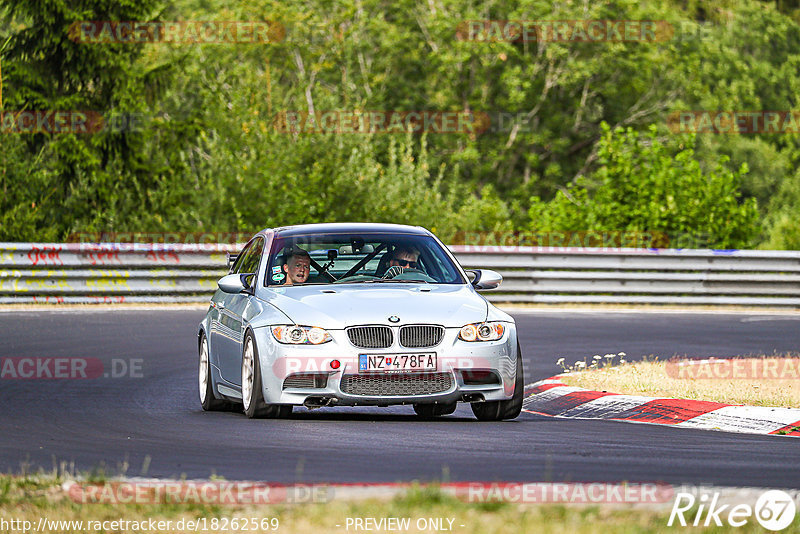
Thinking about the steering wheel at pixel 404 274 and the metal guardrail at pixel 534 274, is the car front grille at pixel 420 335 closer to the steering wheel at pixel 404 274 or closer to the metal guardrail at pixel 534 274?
the steering wheel at pixel 404 274

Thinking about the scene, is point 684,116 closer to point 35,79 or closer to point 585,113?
point 585,113

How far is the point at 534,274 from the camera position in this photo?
24844mm

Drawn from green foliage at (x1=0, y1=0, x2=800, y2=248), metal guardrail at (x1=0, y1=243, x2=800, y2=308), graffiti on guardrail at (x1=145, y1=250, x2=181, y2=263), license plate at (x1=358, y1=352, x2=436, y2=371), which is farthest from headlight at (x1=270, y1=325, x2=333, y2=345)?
green foliage at (x1=0, y1=0, x2=800, y2=248)

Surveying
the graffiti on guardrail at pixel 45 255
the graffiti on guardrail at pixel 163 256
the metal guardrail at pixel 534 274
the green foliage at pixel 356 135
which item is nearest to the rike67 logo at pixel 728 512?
the metal guardrail at pixel 534 274

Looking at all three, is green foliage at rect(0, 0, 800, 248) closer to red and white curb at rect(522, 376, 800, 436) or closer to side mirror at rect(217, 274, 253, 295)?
red and white curb at rect(522, 376, 800, 436)

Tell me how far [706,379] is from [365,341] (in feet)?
13.9

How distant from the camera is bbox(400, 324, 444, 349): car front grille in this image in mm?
10234

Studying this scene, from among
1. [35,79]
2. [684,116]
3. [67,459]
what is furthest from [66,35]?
[684,116]

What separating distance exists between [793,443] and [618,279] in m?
15.8

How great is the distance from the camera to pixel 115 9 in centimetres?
3152

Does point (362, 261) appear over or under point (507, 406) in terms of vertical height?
over

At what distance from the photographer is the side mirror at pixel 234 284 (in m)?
11.3

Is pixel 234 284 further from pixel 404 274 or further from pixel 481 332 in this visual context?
pixel 481 332

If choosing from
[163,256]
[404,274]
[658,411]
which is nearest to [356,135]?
[163,256]
